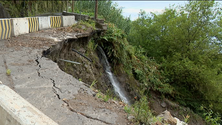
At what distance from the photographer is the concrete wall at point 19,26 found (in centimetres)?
701

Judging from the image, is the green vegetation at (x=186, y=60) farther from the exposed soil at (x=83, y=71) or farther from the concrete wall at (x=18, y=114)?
the concrete wall at (x=18, y=114)

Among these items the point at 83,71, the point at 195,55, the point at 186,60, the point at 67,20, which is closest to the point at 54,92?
the point at 83,71

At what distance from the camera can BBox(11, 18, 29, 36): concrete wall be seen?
23.0 ft

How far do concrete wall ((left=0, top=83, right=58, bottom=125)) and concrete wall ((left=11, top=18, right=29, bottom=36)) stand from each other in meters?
5.34

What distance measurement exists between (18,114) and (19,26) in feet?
20.3

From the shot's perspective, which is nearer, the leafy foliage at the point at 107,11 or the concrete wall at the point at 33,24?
the concrete wall at the point at 33,24

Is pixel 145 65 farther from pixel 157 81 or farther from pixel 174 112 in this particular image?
pixel 174 112

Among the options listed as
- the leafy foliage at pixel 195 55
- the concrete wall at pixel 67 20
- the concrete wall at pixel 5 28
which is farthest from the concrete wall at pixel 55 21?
the leafy foliage at pixel 195 55

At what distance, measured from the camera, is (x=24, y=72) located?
4051 mm

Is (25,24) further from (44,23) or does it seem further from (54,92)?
(54,92)

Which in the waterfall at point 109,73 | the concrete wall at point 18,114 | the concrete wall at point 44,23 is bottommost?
the waterfall at point 109,73

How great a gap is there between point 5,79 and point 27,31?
4.82 metres

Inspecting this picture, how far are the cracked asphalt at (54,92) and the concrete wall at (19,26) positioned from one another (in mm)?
2037

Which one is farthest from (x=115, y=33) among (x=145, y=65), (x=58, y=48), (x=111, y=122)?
(x=111, y=122)
